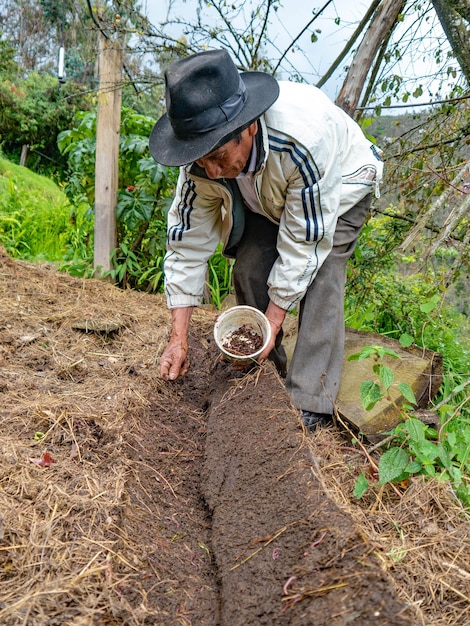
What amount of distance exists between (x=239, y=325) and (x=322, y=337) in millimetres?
386

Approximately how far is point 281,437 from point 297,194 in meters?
0.93

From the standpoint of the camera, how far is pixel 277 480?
1671 millimetres

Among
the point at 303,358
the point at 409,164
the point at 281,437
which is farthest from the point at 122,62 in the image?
the point at 281,437

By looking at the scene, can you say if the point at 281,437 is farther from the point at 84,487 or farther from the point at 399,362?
the point at 399,362

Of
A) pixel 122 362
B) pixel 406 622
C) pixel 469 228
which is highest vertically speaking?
pixel 469 228

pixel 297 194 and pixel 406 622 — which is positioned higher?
pixel 297 194

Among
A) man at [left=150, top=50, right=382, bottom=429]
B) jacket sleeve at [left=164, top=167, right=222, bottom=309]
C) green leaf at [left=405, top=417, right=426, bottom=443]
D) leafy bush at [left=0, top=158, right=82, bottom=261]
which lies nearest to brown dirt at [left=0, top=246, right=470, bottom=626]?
green leaf at [left=405, top=417, right=426, bottom=443]

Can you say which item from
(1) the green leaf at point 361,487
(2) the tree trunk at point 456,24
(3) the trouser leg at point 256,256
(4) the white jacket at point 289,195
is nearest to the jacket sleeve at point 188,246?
(4) the white jacket at point 289,195

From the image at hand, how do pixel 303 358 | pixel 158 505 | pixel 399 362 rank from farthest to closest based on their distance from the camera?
pixel 399 362
pixel 303 358
pixel 158 505

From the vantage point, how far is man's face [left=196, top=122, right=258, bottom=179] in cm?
189

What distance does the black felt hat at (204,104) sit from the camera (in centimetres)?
178

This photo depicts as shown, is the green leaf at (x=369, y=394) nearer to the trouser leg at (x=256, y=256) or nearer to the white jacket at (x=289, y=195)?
the white jacket at (x=289, y=195)

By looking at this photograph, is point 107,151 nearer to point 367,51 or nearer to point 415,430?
point 367,51

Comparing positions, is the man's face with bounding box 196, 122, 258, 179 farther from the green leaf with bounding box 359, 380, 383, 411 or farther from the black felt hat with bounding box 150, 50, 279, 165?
the green leaf with bounding box 359, 380, 383, 411
